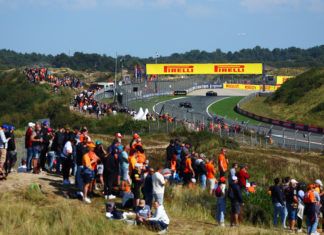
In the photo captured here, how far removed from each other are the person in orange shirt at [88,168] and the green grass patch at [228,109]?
44.5 meters

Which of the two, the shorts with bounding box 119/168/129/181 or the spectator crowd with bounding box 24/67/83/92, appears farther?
the spectator crowd with bounding box 24/67/83/92

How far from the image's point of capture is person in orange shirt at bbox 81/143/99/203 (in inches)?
625

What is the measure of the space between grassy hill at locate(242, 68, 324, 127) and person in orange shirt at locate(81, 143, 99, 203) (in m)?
44.5

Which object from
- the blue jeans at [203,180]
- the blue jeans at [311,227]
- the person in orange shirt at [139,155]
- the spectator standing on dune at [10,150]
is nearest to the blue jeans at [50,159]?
the spectator standing on dune at [10,150]

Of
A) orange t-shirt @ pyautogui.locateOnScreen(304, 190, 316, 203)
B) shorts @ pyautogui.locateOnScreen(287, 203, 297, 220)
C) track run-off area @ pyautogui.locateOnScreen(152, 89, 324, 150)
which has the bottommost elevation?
track run-off area @ pyautogui.locateOnScreen(152, 89, 324, 150)

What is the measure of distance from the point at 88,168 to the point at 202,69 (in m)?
90.9

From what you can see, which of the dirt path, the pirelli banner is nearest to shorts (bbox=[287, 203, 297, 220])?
the dirt path

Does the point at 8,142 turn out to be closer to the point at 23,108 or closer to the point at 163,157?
the point at 163,157

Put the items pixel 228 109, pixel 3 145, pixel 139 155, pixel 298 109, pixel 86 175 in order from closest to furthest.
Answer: pixel 86 175
pixel 3 145
pixel 139 155
pixel 298 109
pixel 228 109

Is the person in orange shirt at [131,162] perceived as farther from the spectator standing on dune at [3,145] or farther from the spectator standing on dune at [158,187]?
the spectator standing on dune at [3,145]

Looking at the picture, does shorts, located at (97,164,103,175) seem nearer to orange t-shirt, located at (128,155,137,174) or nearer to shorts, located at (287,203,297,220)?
orange t-shirt, located at (128,155,137,174)

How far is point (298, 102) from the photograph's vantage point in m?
70.8

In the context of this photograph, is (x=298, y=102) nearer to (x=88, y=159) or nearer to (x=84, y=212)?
(x=88, y=159)

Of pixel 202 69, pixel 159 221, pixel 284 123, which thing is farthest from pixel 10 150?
pixel 202 69
